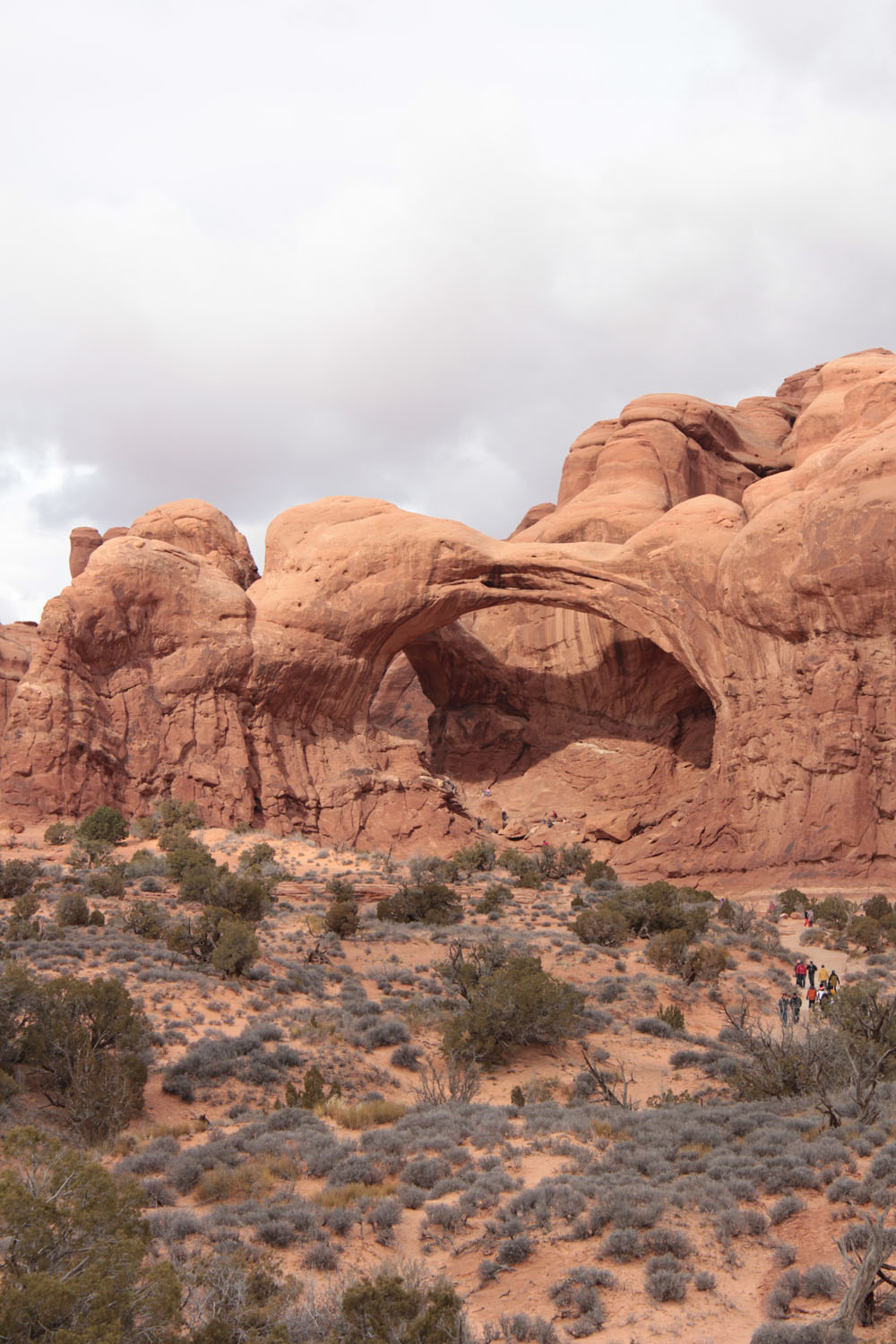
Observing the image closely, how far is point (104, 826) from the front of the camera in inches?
1083

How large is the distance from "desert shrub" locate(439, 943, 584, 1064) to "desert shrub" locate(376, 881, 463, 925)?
21.7ft

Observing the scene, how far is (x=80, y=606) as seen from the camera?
30891 millimetres

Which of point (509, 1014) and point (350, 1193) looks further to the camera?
point (509, 1014)

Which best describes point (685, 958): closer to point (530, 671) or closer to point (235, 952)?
point (235, 952)

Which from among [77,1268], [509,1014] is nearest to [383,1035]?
[509,1014]

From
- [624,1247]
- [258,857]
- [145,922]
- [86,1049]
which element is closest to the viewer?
[624,1247]

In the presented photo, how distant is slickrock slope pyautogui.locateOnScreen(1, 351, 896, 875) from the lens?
2856cm

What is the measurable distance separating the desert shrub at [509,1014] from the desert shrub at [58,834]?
14.6m

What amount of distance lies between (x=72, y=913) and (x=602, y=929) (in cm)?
1014

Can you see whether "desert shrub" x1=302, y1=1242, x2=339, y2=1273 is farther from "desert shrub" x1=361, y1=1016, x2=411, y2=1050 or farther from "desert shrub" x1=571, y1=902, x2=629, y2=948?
"desert shrub" x1=571, y1=902, x2=629, y2=948

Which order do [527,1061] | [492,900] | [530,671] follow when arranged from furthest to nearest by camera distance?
[530,671] < [492,900] < [527,1061]

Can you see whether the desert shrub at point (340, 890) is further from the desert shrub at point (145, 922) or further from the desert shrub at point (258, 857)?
the desert shrub at point (145, 922)

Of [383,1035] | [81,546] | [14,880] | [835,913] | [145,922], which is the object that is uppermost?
[81,546]

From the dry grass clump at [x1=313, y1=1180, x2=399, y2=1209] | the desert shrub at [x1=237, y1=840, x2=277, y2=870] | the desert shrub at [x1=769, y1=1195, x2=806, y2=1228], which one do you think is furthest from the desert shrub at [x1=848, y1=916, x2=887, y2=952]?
the dry grass clump at [x1=313, y1=1180, x2=399, y2=1209]
